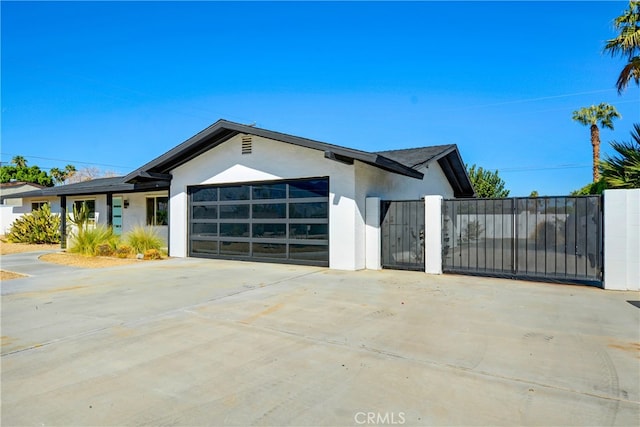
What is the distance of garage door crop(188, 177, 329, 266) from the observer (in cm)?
1017

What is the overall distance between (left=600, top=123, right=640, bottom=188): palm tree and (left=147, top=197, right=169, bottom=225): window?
16211mm

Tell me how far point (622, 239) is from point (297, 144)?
743 centimetres

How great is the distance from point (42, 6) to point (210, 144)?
286 inches

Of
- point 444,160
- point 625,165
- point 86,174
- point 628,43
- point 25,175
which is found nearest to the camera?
point 625,165

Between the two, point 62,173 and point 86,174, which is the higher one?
point 86,174

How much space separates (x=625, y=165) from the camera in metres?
8.56

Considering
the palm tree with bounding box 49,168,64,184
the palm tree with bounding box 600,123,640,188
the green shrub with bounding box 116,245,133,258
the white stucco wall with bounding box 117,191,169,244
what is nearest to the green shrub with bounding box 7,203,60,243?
the white stucco wall with bounding box 117,191,169,244

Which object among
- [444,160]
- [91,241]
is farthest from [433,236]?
[91,241]

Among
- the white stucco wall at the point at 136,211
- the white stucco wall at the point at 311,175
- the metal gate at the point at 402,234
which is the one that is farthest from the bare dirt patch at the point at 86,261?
the metal gate at the point at 402,234

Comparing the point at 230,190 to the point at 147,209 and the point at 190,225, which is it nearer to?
the point at 190,225

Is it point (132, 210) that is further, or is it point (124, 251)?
point (132, 210)

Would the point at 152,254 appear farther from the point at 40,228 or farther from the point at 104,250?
the point at 40,228

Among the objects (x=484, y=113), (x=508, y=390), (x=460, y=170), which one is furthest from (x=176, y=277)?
(x=484, y=113)

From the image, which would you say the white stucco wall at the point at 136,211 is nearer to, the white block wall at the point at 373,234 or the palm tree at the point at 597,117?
the white block wall at the point at 373,234
